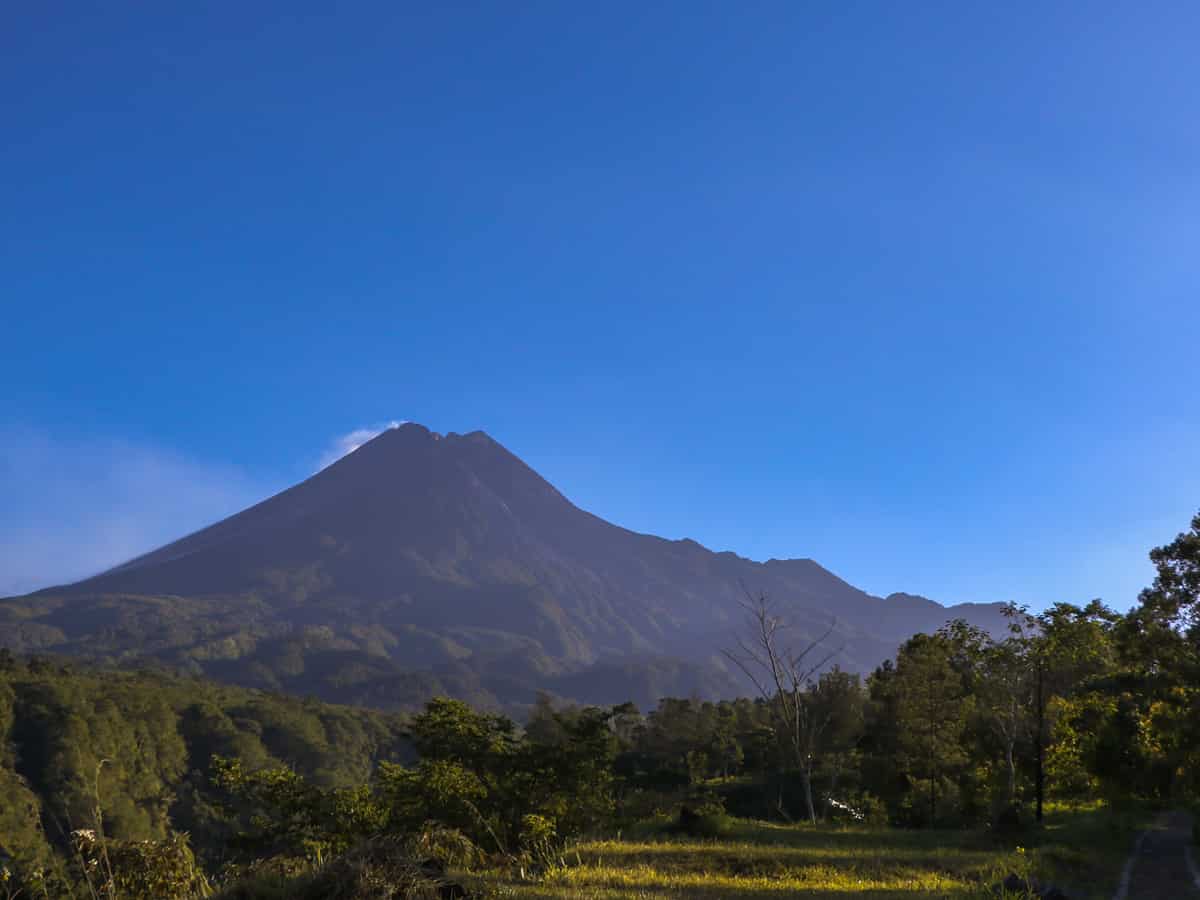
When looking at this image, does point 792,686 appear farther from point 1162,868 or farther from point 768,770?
point 1162,868

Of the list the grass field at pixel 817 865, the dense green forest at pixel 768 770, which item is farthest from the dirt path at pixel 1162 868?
the dense green forest at pixel 768 770

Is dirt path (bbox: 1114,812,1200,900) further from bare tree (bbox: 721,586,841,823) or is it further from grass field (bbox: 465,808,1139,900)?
bare tree (bbox: 721,586,841,823)

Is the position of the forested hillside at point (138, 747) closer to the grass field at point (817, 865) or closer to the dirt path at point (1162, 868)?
the dirt path at point (1162, 868)

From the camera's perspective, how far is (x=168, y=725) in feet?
302

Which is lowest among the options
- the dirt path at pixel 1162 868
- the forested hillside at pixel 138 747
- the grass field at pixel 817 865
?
the forested hillside at pixel 138 747

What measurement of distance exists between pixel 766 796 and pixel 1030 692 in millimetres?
12851

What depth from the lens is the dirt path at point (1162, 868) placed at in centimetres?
1578

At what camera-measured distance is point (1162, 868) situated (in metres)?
18.9

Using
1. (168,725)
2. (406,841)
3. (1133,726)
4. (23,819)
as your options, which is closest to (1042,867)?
(1133,726)

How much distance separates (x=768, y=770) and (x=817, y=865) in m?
32.8

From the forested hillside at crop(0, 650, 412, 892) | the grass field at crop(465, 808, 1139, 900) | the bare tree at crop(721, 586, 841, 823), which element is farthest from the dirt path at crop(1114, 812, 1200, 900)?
the forested hillside at crop(0, 650, 412, 892)

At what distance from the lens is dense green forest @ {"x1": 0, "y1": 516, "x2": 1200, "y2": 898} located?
11594 millimetres

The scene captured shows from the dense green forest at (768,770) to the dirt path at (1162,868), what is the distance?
4.46 ft

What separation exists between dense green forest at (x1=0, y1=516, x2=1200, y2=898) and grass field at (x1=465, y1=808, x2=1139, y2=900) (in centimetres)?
88
